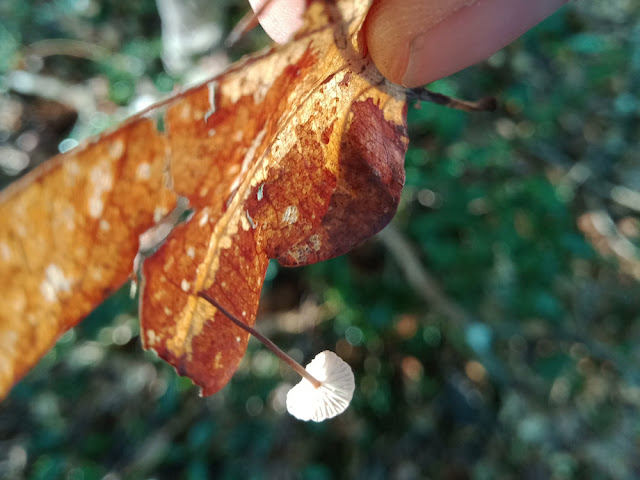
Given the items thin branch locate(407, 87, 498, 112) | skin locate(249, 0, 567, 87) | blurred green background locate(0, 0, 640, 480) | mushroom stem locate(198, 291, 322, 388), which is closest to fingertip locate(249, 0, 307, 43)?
skin locate(249, 0, 567, 87)

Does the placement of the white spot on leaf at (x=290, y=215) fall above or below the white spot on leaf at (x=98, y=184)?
below

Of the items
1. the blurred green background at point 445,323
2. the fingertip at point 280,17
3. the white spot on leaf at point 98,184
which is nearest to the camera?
the white spot on leaf at point 98,184

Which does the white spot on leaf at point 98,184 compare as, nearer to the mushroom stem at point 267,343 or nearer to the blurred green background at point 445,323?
the mushroom stem at point 267,343

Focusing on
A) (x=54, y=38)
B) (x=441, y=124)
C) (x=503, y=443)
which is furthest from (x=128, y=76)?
A: (x=503, y=443)

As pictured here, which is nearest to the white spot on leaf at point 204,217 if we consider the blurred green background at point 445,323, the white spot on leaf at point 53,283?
the white spot on leaf at point 53,283

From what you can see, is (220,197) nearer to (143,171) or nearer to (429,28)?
(143,171)

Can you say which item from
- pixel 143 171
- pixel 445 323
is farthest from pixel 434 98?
pixel 445 323
